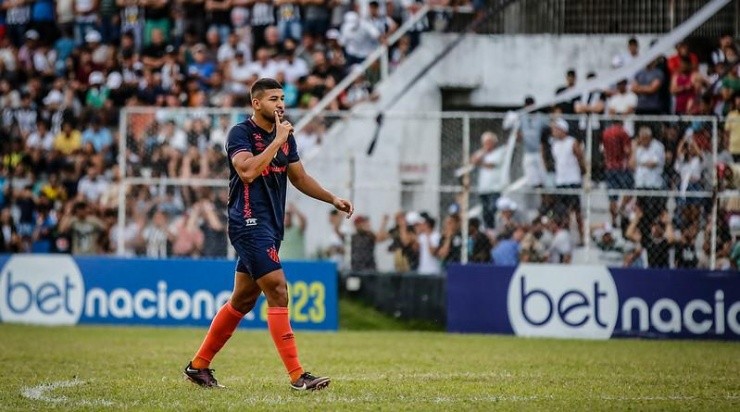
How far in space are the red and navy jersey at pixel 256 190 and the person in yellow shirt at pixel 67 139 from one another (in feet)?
47.3

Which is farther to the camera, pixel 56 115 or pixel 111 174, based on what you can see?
pixel 56 115

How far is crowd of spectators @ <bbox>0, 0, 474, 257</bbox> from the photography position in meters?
20.7

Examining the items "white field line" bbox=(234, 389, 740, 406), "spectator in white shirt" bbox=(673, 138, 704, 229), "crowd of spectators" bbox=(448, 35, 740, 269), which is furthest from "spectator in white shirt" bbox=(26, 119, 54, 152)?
"white field line" bbox=(234, 389, 740, 406)

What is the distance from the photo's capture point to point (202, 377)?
34.6ft

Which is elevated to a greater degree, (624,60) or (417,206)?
(624,60)

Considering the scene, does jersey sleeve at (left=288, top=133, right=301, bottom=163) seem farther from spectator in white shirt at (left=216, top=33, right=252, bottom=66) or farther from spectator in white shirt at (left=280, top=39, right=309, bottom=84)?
spectator in white shirt at (left=216, top=33, right=252, bottom=66)

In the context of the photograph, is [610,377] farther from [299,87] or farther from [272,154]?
[299,87]

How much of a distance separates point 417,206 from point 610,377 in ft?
27.5

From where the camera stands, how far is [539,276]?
710 inches

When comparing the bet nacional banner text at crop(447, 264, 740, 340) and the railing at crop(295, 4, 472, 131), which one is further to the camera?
the railing at crop(295, 4, 472, 131)

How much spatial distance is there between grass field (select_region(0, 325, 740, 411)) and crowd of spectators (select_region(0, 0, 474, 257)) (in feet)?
10.9

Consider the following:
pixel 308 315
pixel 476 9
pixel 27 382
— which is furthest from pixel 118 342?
pixel 476 9

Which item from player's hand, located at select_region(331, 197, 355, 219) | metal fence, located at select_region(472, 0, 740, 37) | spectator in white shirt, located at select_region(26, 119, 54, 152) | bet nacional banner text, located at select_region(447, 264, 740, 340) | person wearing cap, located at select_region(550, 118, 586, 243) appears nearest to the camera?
player's hand, located at select_region(331, 197, 355, 219)

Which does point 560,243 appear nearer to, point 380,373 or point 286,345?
point 380,373
